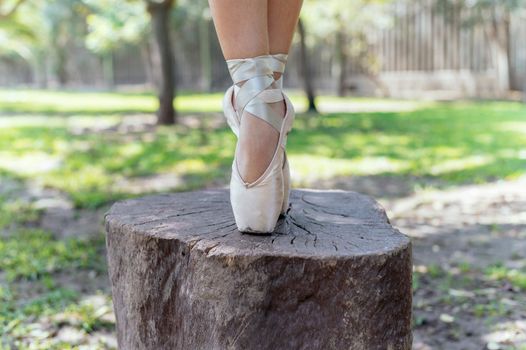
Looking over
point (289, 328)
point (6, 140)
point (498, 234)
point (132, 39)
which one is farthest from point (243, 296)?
point (132, 39)

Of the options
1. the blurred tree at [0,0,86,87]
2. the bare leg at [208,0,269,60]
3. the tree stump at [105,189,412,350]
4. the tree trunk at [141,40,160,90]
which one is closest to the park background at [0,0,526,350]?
the tree trunk at [141,40,160,90]

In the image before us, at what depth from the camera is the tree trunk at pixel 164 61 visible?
827 cm

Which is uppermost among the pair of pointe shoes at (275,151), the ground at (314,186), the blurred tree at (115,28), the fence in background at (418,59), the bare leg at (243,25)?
the blurred tree at (115,28)

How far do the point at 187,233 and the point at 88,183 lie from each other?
11.4 feet

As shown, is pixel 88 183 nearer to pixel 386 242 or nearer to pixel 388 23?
pixel 386 242

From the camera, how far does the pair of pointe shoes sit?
5.16 ft

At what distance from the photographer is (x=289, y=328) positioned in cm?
147

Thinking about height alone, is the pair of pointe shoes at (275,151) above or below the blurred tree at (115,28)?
below

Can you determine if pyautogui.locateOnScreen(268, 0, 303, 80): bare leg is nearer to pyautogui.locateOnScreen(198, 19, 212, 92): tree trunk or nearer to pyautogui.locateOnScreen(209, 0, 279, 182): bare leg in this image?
pyautogui.locateOnScreen(209, 0, 279, 182): bare leg

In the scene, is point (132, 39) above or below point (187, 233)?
above

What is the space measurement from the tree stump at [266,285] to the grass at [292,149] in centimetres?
278

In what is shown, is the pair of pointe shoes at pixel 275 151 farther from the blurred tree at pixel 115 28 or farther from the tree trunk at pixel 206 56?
the tree trunk at pixel 206 56

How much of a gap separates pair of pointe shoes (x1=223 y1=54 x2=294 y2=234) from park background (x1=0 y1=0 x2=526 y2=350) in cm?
107

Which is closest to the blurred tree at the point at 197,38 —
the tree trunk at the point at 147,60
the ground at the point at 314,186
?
the tree trunk at the point at 147,60
